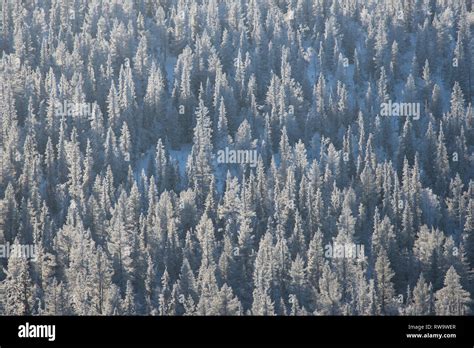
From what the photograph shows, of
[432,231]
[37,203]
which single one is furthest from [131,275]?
[432,231]

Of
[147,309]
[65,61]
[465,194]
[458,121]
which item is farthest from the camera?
[65,61]

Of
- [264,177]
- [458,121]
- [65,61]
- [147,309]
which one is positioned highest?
[65,61]

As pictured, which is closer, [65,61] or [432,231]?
[432,231]

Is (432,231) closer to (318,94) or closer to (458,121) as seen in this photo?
(458,121)

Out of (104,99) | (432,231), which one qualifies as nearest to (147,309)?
(432,231)

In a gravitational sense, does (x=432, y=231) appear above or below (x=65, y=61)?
below

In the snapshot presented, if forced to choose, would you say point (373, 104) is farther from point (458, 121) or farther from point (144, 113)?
point (144, 113)
